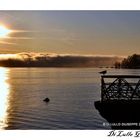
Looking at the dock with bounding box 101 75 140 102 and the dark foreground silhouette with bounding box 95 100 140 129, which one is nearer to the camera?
the dark foreground silhouette with bounding box 95 100 140 129

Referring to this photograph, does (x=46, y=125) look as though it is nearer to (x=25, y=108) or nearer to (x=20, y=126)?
(x=20, y=126)

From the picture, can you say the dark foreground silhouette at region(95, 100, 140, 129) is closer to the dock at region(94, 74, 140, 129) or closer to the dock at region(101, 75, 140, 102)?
the dock at region(94, 74, 140, 129)

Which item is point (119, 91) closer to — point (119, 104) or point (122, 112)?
point (119, 104)

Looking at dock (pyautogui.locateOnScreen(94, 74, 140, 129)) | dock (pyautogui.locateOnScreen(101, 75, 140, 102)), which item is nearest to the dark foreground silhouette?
dock (pyautogui.locateOnScreen(94, 74, 140, 129))

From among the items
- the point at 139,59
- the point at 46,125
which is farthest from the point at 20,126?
the point at 139,59

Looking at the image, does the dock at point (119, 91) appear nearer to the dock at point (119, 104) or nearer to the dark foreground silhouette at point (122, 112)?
the dock at point (119, 104)

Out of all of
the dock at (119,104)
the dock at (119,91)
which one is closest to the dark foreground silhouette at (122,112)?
the dock at (119,104)

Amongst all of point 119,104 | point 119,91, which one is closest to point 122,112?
point 119,104

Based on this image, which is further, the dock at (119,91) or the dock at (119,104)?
the dock at (119,91)

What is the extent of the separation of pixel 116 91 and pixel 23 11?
5.40 metres

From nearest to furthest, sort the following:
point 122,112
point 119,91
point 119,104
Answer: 1. point 122,112
2. point 119,104
3. point 119,91
